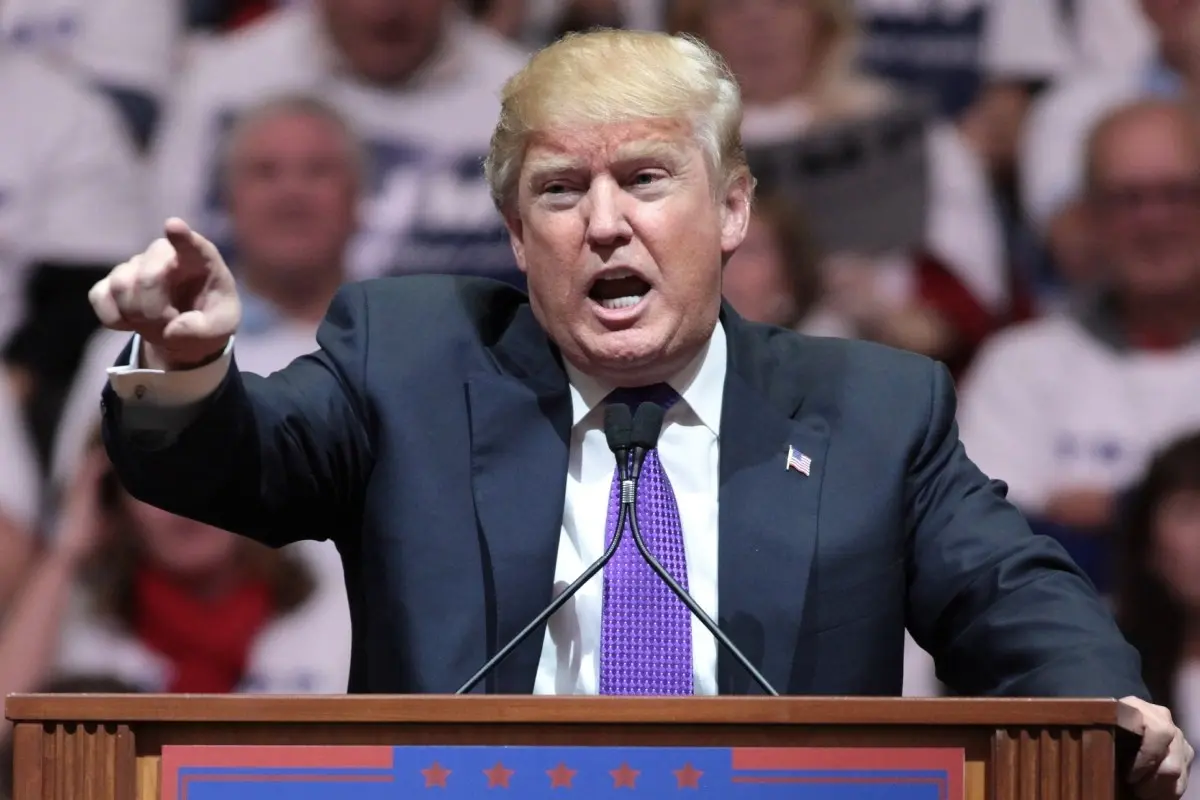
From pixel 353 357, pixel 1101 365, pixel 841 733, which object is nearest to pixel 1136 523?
pixel 1101 365

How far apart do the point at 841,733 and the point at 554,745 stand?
0.24 m

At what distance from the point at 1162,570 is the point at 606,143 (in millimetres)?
2277

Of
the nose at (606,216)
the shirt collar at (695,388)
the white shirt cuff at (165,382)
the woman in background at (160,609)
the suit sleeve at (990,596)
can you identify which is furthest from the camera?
the woman in background at (160,609)

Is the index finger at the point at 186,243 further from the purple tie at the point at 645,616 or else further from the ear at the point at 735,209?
the ear at the point at 735,209

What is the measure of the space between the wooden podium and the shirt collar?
2.07 ft

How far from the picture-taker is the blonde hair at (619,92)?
6.93 feet

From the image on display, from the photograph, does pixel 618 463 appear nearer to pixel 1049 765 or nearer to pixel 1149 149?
pixel 1049 765

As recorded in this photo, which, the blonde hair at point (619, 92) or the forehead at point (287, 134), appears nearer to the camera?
the blonde hair at point (619, 92)

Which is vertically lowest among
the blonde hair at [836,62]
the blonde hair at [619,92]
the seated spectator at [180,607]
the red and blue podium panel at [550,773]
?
the seated spectator at [180,607]

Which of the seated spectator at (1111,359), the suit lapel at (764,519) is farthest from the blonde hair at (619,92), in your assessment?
the seated spectator at (1111,359)

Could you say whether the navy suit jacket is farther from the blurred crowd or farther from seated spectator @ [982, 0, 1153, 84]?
seated spectator @ [982, 0, 1153, 84]

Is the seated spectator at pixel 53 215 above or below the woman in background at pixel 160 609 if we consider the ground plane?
above

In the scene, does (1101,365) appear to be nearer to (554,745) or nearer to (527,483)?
(527,483)

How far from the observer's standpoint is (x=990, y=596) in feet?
6.75
